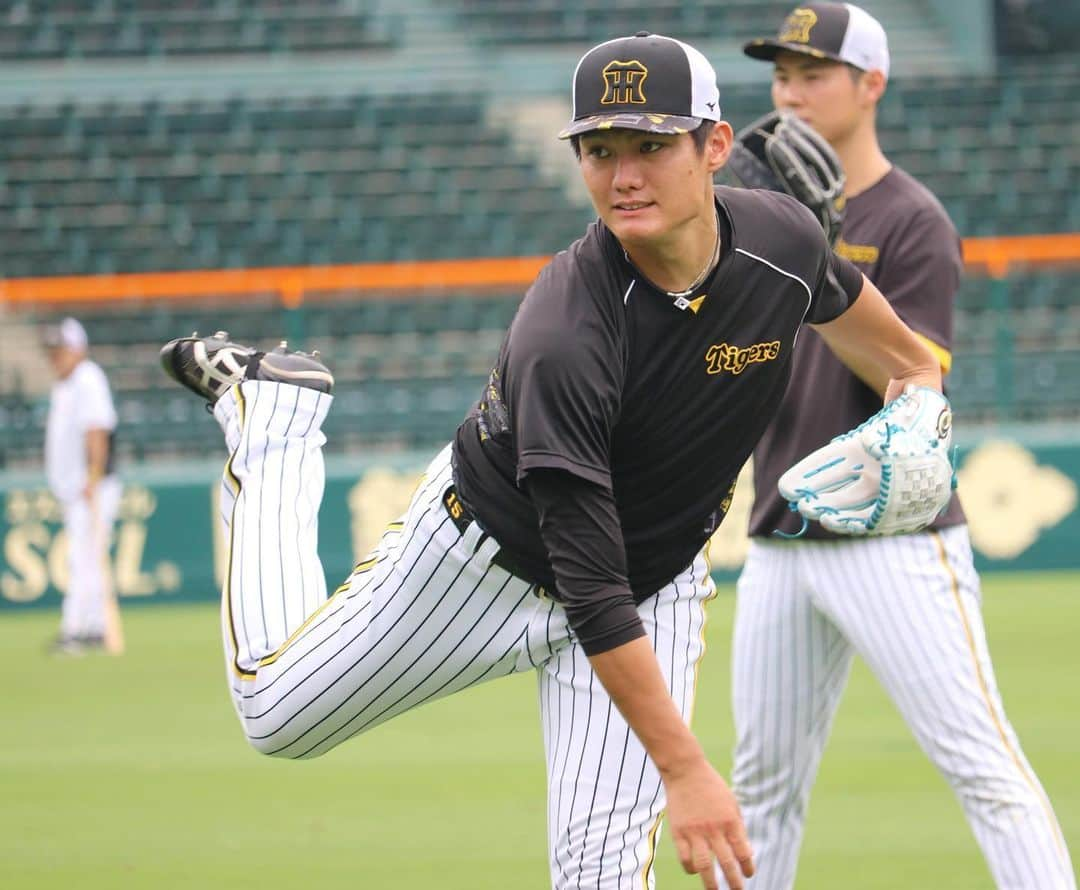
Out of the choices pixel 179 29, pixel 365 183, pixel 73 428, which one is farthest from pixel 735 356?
pixel 179 29

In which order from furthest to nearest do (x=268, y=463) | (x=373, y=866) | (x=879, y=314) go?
(x=373, y=866)
(x=268, y=463)
(x=879, y=314)

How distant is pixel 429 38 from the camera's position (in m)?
19.7

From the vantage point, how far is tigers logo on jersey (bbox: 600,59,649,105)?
3.15 m

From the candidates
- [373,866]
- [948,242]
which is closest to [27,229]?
[373,866]

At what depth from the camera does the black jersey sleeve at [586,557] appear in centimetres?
310

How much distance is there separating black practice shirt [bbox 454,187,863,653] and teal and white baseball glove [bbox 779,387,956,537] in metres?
0.25

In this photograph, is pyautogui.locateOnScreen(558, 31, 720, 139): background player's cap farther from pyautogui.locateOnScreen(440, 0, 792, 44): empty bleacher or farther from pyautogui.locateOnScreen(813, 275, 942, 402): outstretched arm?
pyautogui.locateOnScreen(440, 0, 792, 44): empty bleacher

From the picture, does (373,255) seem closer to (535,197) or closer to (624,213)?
(535,197)

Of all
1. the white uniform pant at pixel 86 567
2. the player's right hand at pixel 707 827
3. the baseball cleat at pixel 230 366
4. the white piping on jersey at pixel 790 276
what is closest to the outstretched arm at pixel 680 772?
the player's right hand at pixel 707 827

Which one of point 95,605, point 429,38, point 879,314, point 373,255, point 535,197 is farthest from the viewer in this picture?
point 429,38

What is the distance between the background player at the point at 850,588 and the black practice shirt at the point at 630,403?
55 cm

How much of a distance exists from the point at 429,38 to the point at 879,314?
1662 centimetres

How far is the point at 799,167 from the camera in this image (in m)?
3.97

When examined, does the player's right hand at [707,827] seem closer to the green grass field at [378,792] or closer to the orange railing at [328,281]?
the green grass field at [378,792]
